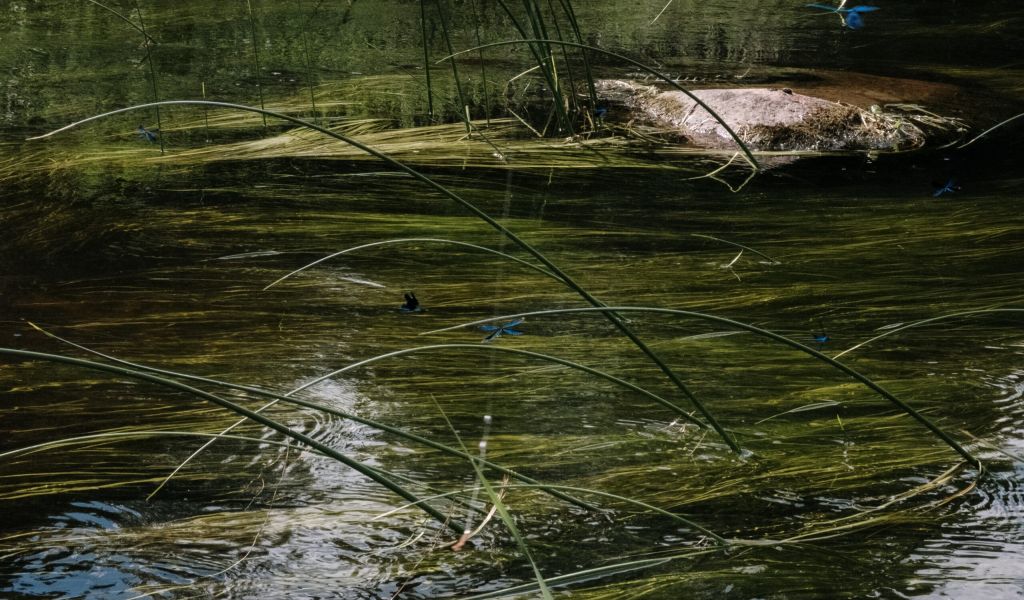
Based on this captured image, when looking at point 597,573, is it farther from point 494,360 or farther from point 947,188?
point 947,188

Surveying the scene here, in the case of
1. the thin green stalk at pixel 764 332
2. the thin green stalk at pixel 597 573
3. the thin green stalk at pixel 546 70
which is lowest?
the thin green stalk at pixel 597 573

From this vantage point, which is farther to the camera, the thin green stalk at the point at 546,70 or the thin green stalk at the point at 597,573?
the thin green stalk at the point at 546,70

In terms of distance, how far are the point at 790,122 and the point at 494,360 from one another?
2.02m

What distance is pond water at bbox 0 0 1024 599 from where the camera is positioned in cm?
117

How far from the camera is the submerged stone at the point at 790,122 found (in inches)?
129

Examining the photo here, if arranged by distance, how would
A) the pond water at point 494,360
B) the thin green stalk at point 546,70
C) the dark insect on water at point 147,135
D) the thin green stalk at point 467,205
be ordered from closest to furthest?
the thin green stalk at point 467,205 < the pond water at point 494,360 < the thin green stalk at point 546,70 < the dark insect on water at point 147,135

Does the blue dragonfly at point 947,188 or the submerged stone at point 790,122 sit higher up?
the submerged stone at point 790,122

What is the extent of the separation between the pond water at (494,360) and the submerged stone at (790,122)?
17cm

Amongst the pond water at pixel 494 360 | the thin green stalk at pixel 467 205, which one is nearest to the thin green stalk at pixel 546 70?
the pond water at pixel 494 360

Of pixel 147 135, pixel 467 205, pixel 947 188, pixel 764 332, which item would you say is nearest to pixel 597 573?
pixel 764 332

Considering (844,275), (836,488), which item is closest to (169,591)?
(836,488)

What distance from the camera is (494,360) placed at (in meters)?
1.75

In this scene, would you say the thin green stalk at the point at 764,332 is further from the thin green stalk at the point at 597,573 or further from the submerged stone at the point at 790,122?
the submerged stone at the point at 790,122

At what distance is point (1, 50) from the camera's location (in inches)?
183
